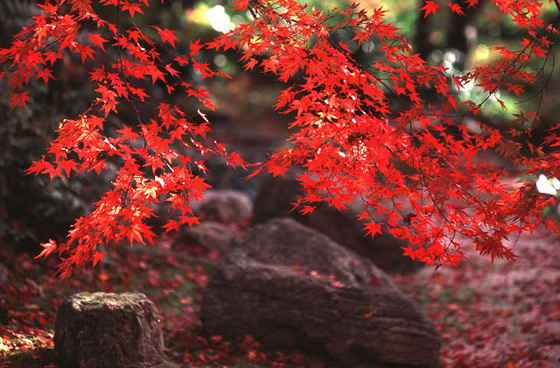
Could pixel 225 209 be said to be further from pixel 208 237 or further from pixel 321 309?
pixel 321 309

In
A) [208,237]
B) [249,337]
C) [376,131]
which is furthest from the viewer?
[208,237]

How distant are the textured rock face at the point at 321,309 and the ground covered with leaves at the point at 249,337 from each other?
0.79ft

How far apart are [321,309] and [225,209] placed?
17.1 feet

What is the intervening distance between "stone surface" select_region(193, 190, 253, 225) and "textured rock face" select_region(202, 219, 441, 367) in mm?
3911

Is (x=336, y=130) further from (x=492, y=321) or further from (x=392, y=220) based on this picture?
(x=492, y=321)

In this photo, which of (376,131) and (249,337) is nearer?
(376,131)

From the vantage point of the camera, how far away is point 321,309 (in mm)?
5508

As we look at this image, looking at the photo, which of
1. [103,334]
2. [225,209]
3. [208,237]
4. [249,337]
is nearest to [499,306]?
[249,337]

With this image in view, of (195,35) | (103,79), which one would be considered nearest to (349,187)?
(103,79)

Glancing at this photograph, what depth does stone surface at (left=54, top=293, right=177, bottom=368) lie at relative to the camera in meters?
4.17

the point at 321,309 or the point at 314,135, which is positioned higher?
the point at 314,135

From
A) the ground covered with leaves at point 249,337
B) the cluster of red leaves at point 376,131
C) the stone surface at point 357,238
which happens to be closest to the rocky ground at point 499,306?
the ground covered with leaves at point 249,337

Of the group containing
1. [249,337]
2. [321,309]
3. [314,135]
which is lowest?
[249,337]

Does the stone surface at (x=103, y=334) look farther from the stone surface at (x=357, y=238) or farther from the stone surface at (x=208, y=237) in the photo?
the stone surface at (x=357, y=238)
